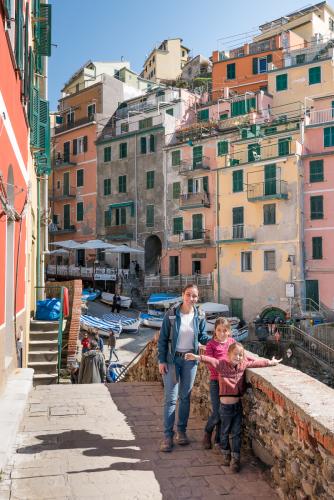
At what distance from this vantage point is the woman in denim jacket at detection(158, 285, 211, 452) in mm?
5406

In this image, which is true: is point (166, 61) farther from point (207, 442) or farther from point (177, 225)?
point (207, 442)

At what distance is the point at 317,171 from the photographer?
103ft

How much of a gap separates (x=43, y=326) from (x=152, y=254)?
1105 inches

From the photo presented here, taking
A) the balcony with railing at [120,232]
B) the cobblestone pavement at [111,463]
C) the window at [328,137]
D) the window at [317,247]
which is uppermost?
the window at [328,137]

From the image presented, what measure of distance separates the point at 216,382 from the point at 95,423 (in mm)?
1914

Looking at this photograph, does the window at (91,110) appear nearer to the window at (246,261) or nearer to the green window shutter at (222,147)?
the green window shutter at (222,147)

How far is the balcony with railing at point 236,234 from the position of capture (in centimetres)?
3306

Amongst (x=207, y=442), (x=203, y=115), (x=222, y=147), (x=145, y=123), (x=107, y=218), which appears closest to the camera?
(x=207, y=442)

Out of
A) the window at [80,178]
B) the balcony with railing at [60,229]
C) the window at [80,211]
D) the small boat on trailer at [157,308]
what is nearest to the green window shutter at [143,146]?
the window at [80,178]

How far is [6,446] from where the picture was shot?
4.84 metres

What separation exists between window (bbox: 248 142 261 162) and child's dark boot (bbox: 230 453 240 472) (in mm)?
29773

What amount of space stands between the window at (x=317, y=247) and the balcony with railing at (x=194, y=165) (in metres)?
9.90

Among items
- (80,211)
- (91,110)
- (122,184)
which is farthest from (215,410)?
(91,110)

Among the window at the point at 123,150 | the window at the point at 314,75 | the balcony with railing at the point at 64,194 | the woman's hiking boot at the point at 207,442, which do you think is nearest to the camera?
the woman's hiking boot at the point at 207,442
